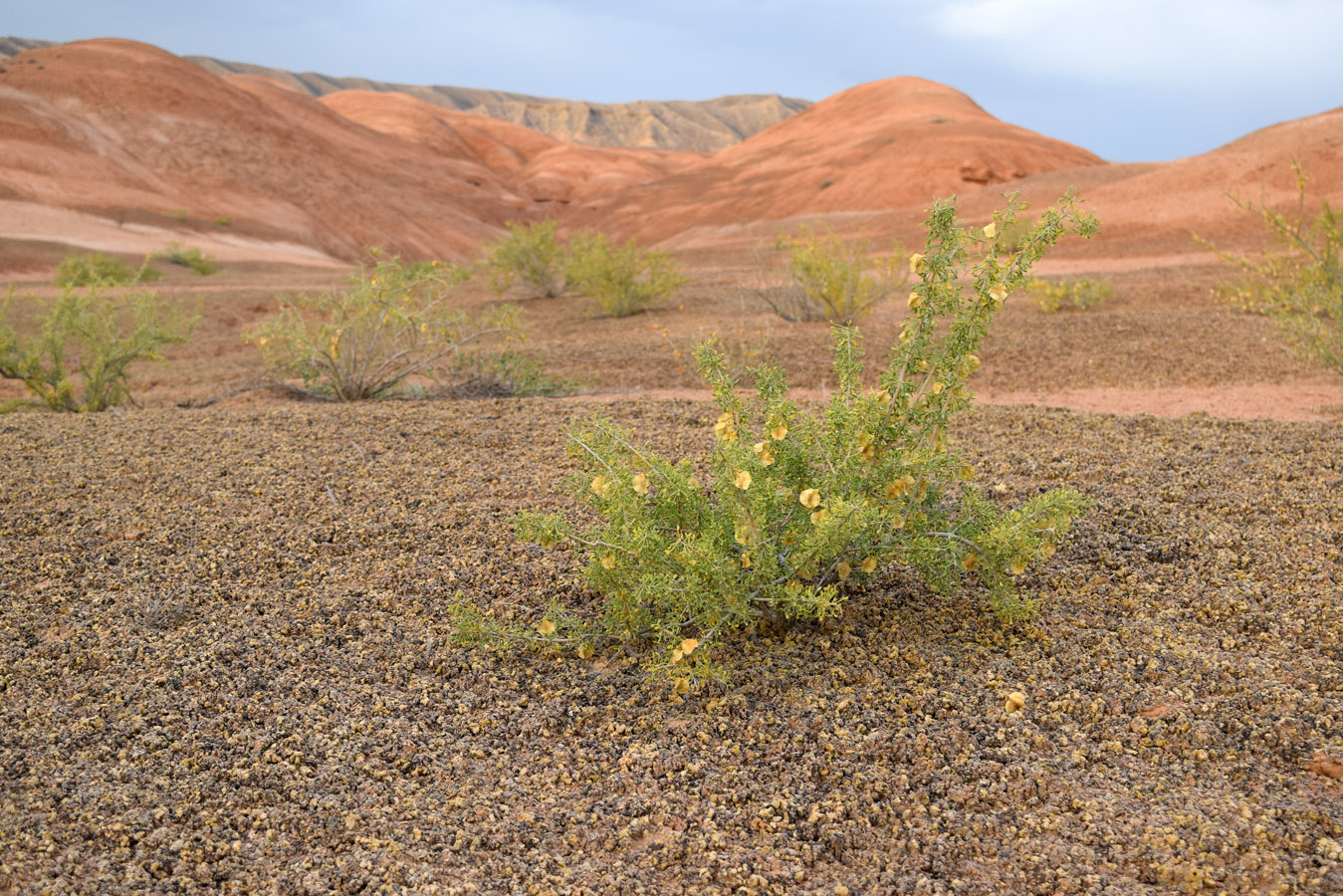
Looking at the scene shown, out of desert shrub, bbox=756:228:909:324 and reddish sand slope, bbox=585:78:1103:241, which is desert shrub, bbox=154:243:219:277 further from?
reddish sand slope, bbox=585:78:1103:241

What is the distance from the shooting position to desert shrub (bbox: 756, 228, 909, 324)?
11.8 m

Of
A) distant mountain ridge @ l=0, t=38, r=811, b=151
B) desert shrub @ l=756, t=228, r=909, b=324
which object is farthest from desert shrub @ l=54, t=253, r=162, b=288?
distant mountain ridge @ l=0, t=38, r=811, b=151

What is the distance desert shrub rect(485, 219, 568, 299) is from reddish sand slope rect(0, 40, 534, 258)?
21.3 m

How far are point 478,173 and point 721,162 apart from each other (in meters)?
15.3

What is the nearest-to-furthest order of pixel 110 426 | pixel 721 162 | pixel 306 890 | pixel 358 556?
pixel 306 890, pixel 358 556, pixel 110 426, pixel 721 162

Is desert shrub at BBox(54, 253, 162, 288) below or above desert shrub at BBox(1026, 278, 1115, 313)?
below

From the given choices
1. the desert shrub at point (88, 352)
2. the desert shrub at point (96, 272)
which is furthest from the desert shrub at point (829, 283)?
the desert shrub at point (96, 272)

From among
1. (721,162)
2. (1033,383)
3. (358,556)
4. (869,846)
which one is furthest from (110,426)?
Answer: (721,162)

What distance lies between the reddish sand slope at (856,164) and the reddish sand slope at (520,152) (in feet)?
23.2

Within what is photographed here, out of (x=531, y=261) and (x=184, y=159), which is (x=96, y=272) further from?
(x=184, y=159)

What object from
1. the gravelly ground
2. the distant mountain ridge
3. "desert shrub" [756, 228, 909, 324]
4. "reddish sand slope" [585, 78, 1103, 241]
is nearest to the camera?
the gravelly ground

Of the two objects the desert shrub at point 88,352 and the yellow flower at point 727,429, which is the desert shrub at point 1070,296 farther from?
the yellow flower at point 727,429

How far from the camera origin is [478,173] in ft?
208

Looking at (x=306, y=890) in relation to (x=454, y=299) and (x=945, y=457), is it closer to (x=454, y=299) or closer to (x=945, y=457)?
(x=945, y=457)
